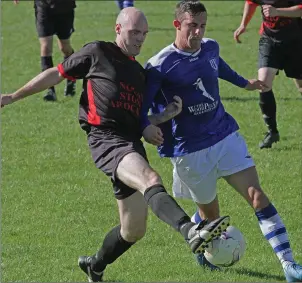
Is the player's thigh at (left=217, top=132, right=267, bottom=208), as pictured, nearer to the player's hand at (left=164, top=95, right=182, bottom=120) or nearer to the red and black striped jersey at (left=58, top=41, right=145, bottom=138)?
the player's hand at (left=164, top=95, right=182, bottom=120)

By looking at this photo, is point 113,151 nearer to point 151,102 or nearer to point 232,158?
point 151,102

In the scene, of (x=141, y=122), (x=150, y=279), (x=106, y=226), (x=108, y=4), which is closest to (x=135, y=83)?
(x=141, y=122)

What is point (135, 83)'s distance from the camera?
723cm

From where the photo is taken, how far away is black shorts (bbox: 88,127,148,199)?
Answer: 273 inches

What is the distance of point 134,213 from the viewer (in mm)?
7062

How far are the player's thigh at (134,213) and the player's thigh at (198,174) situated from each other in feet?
1.85

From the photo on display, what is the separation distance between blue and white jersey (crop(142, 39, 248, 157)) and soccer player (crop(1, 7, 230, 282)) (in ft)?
0.62

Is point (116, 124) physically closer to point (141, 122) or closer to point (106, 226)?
point (141, 122)

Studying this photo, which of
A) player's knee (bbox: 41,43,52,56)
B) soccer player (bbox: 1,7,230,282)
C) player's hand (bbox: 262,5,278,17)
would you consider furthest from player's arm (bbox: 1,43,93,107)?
player's knee (bbox: 41,43,52,56)

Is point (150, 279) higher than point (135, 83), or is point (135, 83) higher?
point (135, 83)

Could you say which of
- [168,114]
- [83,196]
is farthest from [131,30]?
[83,196]

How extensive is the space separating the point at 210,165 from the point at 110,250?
1.02m

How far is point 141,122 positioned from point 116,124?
0.20 m

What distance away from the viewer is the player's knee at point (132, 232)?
23.4 ft
